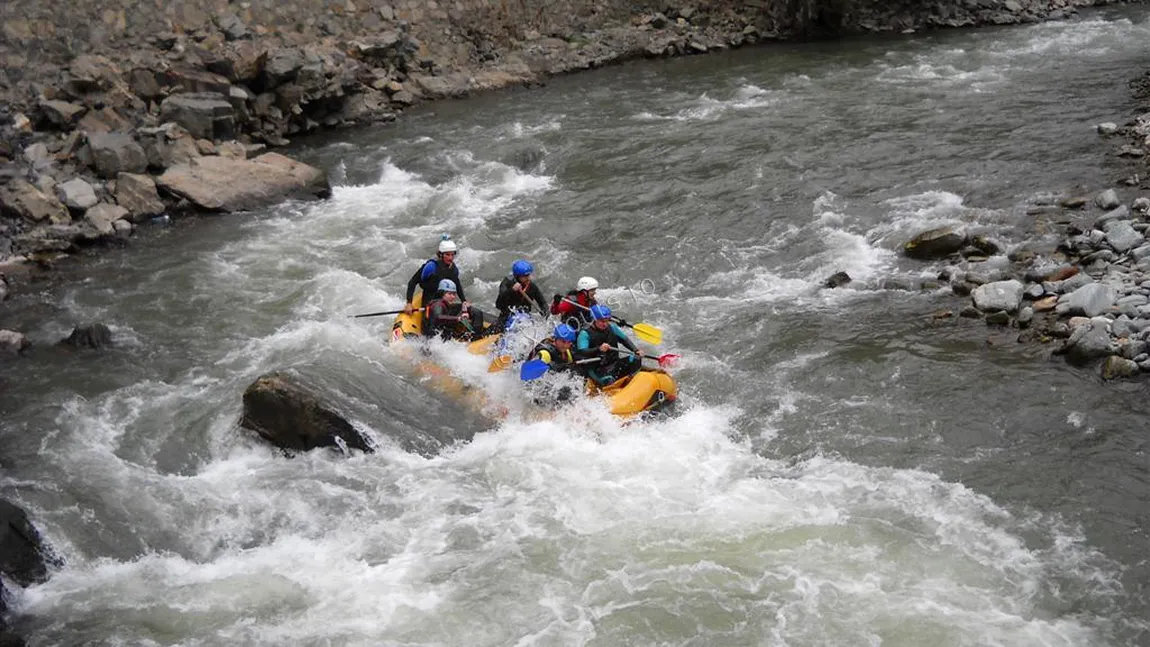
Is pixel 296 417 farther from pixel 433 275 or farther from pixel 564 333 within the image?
pixel 433 275

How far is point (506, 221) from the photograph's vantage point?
15766 millimetres

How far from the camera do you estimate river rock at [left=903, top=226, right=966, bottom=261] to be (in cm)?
1283

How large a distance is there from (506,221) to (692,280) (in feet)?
12.6

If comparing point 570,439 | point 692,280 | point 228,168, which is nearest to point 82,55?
point 228,168

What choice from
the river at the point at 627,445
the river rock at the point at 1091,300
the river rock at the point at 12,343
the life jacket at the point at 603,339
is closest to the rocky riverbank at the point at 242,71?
the river at the point at 627,445

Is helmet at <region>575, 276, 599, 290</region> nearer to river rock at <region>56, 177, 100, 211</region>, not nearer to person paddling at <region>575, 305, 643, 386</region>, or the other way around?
person paddling at <region>575, 305, 643, 386</region>

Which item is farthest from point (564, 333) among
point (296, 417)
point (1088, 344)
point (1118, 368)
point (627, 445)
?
point (1118, 368)

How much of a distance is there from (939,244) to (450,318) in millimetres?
6442

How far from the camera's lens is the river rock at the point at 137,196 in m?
16.0

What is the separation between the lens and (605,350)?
10.2m

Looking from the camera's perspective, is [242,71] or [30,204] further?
[242,71]

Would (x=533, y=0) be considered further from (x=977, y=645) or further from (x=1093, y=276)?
(x=977, y=645)

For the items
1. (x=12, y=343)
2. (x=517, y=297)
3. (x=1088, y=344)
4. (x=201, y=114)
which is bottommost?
(x=1088, y=344)

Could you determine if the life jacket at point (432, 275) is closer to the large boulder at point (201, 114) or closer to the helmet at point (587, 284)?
the helmet at point (587, 284)
